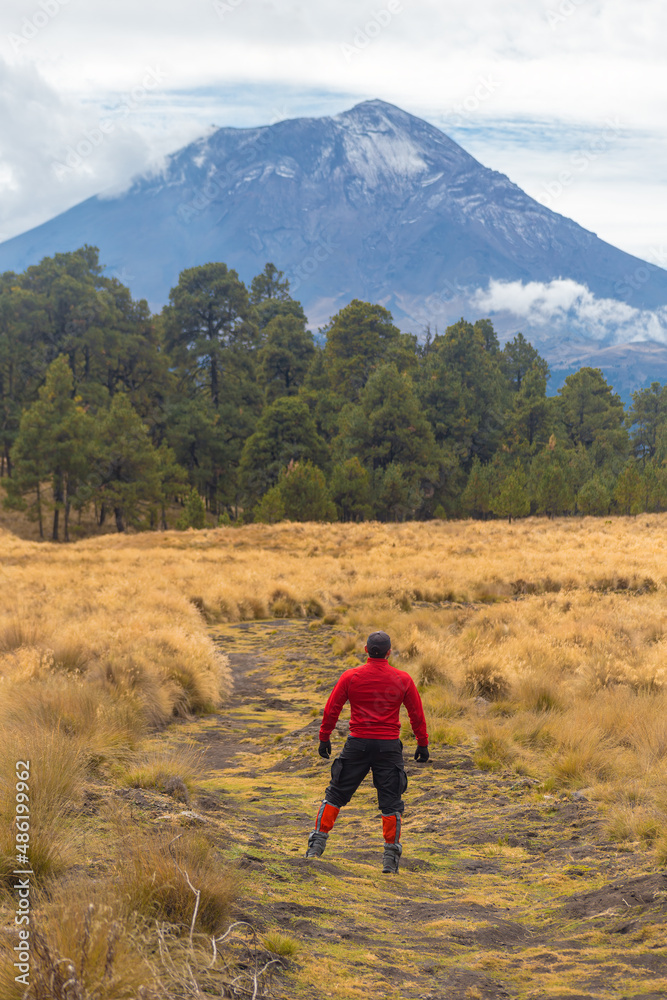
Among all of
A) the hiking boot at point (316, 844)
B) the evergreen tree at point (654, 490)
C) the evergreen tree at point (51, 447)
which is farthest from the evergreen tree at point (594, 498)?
the hiking boot at point (316, 844)

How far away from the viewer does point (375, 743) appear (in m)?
5.62

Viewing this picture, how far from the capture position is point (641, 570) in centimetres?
2073

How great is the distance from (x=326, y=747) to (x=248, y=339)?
64309 mm

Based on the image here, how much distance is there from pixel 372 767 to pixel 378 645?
0.95m

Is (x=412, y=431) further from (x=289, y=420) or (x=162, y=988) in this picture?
(x=162, y=988)

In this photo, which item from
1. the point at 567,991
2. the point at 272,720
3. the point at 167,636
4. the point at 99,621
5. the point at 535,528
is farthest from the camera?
the point at 535,528

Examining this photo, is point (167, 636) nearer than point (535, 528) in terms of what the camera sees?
Yes

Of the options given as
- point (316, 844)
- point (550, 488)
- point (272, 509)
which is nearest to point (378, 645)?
point (316, 844)

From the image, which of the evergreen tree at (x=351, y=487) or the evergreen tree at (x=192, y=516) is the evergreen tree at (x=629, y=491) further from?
the evergreen tree at (x=192, y=516)

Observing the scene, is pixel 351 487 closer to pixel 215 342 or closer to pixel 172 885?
pixel 215 342

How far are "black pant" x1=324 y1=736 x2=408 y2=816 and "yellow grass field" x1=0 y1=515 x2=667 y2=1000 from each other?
1.38 metres

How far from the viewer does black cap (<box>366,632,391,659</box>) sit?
580 centimetres

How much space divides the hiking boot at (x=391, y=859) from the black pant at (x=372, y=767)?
1.00 ft

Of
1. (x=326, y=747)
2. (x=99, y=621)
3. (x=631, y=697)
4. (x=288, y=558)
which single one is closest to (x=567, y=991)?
(x=326, y=747)
